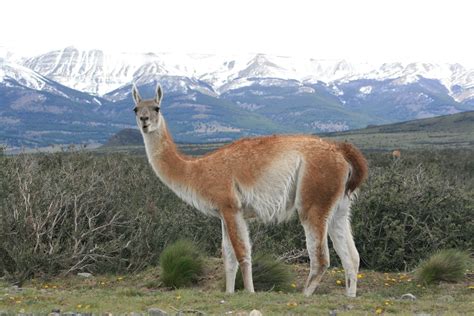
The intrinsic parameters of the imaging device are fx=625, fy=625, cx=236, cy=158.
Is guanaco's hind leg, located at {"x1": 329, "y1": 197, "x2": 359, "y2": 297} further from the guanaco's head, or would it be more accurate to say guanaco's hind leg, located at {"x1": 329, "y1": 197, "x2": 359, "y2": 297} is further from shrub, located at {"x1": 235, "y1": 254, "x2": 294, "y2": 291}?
the guanaco's head

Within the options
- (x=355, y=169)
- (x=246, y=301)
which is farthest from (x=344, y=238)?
(x=246, y=301)

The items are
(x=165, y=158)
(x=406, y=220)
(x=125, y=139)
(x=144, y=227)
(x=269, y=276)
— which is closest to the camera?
(x=165, y=158)

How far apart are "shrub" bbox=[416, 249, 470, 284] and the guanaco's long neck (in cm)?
398

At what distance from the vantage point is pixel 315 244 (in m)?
8.32

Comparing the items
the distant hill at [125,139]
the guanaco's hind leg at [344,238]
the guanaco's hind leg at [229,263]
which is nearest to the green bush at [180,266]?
the guanaco's hind leg at [229,263]

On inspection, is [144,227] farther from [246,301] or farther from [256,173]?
[246,301]

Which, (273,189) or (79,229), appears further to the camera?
(79,229)

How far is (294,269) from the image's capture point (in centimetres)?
1077

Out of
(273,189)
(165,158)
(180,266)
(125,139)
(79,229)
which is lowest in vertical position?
(180,266)

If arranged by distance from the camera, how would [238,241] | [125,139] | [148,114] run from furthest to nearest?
1. [125,139]
2. [148,114]
3. [238,241]

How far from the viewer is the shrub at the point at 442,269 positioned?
9531 millimetres

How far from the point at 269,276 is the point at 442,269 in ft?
8.72

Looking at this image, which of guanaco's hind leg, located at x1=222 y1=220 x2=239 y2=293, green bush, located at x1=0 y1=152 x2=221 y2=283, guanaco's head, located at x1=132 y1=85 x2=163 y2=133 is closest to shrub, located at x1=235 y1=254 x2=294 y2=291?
guanaco's hind leg, located at x1=222 y1=220 x2=239 y2=293

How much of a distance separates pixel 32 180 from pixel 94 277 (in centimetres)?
247
